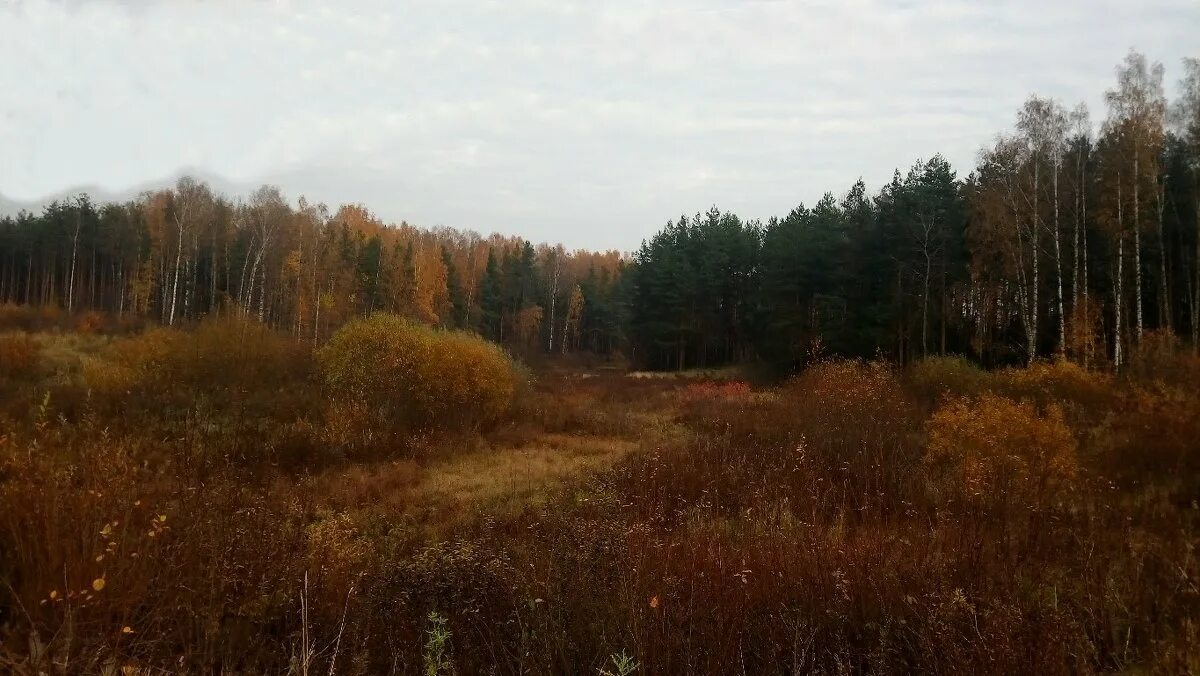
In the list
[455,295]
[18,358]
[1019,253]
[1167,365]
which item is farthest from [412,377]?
[455,295]

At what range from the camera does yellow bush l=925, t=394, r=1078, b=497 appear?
784cm

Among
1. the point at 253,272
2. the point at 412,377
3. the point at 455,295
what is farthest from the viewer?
the point at 455,295

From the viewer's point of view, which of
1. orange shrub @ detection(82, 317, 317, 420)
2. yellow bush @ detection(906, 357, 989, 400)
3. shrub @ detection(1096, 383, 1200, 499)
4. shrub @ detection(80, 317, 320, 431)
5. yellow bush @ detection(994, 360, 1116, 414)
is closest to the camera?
shrub @ detection(1096, 383, 1200, 499)

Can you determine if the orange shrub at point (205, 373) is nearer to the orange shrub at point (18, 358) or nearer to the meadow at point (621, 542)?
the meadow at point (621, 542)

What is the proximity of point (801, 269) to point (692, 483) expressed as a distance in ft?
93.7

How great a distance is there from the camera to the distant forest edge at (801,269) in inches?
818

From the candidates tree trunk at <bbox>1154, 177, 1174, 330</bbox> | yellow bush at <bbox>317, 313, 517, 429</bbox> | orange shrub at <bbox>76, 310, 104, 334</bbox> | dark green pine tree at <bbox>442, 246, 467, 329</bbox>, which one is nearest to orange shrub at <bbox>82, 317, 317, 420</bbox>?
yellow bush at <bbox>317, 313, 517, 429</bbox>

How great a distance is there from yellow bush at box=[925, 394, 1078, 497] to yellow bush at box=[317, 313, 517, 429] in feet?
33.7

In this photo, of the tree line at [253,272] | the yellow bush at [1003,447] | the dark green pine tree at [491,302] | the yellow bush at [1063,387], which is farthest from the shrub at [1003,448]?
the dark green pine tree at [491,302]

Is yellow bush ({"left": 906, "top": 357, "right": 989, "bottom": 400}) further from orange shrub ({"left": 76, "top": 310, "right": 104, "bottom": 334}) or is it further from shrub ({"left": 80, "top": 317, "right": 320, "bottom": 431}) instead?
orange shrub ({"left": 76, "top": 310, "right": 104, "bottom": 334})

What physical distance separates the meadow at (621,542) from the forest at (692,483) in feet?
0.13

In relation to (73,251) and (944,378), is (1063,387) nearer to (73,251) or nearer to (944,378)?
(944,378)

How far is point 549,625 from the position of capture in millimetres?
4047

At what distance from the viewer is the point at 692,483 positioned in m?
9.21
